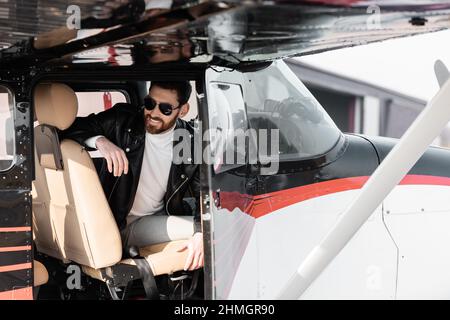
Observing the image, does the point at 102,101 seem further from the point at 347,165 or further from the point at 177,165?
the point at 347,165

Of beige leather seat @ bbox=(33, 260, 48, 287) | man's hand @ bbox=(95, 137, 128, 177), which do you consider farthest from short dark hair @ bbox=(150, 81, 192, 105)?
beige leather seat @ bbox=(33, 260, 48, 287)

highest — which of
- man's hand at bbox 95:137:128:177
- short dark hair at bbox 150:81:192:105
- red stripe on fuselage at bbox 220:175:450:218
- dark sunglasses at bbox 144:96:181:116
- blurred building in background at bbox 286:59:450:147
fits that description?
short dark hair at bbox 150:81:192:105

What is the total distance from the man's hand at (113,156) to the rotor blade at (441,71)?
164cm

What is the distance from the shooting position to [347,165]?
10.6 ft

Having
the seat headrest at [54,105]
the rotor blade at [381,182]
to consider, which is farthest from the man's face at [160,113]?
the rotor blade at [381,182]

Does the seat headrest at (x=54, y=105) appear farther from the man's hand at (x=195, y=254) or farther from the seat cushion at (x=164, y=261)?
the man's hand at (x=195, y=254)

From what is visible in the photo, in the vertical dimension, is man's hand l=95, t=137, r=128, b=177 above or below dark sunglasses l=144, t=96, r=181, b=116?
below

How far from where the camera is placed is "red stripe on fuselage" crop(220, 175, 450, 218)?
9.64 ft

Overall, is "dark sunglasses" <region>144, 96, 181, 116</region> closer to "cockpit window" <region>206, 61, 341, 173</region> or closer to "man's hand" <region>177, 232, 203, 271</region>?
"cockpit window" <region>206, 61, 341, 173</region>

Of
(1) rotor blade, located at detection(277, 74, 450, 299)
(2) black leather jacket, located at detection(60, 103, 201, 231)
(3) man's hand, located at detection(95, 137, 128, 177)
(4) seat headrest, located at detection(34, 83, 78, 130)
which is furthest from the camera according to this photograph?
(2) black leather jacket, located at detection(60, 103, 201, 231)

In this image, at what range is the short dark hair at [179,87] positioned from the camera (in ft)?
10.4

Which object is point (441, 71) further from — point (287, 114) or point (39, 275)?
point (39, 275)

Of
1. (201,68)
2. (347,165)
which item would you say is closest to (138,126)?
(201,68)

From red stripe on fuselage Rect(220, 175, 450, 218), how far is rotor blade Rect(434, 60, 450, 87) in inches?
41.0
